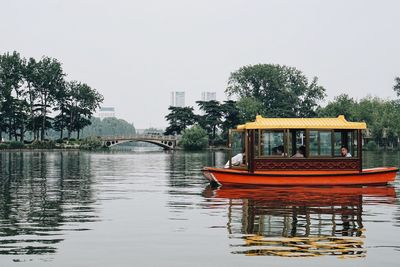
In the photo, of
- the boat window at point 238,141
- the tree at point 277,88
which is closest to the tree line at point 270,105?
the tree at point 277,88

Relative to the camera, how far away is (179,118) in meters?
141

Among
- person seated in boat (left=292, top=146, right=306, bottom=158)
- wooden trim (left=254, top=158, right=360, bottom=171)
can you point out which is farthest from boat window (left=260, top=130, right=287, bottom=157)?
person seated in boat (left=292, top=146, right=306, bottom=158)

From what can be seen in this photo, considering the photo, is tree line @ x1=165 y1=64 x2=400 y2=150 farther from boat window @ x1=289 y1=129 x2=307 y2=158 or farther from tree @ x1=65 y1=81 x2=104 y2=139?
boat window @ x1=289 y1=129 x2=307 y2=158

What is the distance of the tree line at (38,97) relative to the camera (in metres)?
123

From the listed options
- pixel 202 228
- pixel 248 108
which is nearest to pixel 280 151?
pixel 202 228

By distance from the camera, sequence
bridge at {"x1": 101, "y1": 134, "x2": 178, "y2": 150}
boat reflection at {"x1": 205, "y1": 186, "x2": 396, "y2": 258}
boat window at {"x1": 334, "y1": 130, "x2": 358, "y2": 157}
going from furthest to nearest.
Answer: bridge at {"x1": 101, "y1": 134, "x2": 178, "y2": 150} < boat window at {"x1": 334, "y1": 130, "x2": 358, "y2": 157} < boat reflection at {"x1": 205, "y1": 186, "x2": 396, "y2": 258}

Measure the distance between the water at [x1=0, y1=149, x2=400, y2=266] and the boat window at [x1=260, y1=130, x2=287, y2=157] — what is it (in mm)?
1871

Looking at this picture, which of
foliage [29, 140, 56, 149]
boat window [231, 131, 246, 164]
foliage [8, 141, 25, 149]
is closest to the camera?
boat window [231, 131, 246, 164]

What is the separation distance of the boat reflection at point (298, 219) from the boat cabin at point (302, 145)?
1.12 metres

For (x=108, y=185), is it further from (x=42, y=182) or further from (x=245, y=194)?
(x=245, y=194)

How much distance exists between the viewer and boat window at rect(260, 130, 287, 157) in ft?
92.6

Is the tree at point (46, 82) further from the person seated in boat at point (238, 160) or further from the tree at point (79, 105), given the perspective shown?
the person seated in boat at point (238, 160)

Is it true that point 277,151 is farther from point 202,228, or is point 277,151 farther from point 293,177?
point 202,228

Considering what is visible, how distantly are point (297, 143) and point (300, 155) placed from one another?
2.07 feet
